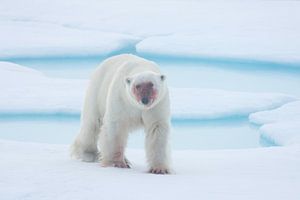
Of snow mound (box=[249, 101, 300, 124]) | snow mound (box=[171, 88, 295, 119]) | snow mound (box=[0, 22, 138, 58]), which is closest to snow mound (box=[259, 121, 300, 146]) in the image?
snow mound (box=[249, 101, 300, 124])

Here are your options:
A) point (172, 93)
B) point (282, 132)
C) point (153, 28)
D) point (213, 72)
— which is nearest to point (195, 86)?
point (172, 93)

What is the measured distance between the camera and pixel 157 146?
3.48 m

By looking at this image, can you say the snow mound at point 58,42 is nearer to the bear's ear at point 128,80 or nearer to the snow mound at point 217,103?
the snow mound at point 217,103

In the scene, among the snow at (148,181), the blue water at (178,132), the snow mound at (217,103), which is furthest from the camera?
the snow mound at (217,103)

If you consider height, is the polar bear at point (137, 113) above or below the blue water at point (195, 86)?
above

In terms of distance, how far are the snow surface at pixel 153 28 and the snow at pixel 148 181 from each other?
603 cm

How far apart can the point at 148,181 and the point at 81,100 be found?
401 centimetres

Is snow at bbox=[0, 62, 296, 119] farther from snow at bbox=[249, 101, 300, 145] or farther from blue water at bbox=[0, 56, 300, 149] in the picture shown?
snow at bbox=[249, 101, 300, 145]

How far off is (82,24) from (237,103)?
5579mm

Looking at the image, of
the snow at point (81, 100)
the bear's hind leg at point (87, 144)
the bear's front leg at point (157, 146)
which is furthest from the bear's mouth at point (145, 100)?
the snow at point (81, 100)

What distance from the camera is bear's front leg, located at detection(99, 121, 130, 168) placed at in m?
3.46

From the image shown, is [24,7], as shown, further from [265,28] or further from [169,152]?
[169,152]

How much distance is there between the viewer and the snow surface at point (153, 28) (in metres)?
9.99

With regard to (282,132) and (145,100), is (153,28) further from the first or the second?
Answer: (145,100)
